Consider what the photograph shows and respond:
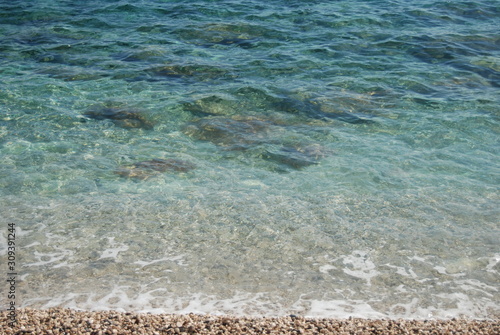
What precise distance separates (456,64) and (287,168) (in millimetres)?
8157

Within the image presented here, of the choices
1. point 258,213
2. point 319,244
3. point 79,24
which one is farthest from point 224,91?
point 79,24

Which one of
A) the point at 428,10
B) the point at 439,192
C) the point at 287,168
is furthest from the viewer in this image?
the point at 428,10

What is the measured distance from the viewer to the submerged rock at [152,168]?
32.0ft

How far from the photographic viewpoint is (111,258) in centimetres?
733

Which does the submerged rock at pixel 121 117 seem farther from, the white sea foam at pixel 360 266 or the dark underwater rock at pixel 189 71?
the white sea foam at pixel 360 266

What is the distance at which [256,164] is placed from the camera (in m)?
10.2

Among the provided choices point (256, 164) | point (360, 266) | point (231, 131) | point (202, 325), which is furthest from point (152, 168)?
point (202, 325)

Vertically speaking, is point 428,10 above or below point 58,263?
above

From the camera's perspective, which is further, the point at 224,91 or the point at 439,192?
the point at 224,91

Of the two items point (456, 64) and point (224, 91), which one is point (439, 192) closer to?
point (224, 91)

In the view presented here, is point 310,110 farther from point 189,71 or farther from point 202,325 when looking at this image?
point 202,325

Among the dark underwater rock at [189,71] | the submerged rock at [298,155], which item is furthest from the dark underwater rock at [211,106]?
the submerged rock at [298,155]

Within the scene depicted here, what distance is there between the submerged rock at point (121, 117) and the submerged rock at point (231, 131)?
1080 millimetres

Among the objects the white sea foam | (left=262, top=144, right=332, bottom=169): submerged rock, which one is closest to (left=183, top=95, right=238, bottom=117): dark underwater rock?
(left=262, top=144, right=332, bottom=169): submerged rock
